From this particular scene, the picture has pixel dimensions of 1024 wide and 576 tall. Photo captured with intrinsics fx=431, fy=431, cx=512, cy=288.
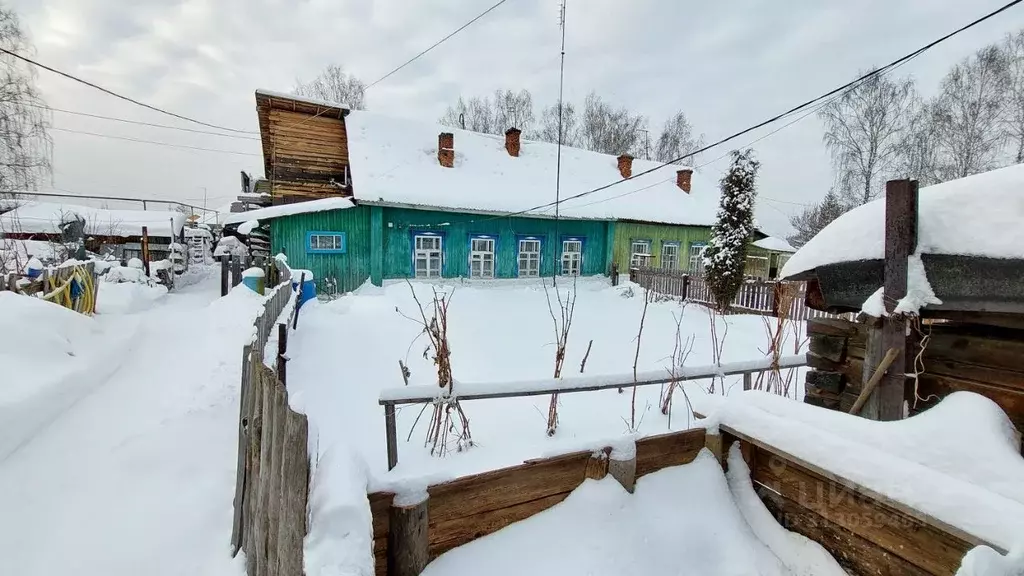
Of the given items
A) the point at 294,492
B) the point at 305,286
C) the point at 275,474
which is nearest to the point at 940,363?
the point at 294,492

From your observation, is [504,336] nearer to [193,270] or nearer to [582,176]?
[582,176]

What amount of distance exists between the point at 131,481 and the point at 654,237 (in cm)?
1891

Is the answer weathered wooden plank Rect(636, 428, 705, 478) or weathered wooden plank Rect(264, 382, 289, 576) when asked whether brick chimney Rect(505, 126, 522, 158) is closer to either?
weathered wooden plank Rect(636, 428, 705, 478)

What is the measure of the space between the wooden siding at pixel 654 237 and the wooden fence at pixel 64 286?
1611cm

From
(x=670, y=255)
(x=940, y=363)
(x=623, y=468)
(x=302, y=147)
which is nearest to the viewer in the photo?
(x=623, y=468)

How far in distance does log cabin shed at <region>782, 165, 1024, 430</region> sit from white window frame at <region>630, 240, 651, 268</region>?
53.4 ft

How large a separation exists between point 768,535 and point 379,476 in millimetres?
2221

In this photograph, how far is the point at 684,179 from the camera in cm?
2255

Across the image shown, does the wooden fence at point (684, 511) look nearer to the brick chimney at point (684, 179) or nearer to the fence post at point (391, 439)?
the fence post at point (391, 439)

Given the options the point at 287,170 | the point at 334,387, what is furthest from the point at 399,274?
the point at 334,387

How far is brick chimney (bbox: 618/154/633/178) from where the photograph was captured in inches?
847

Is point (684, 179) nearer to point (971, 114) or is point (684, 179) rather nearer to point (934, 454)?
point (971, 114)

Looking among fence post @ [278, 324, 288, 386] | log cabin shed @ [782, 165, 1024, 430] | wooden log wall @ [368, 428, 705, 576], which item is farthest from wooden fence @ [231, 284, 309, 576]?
log cabin shed @ [782, 165, 1024, 430]

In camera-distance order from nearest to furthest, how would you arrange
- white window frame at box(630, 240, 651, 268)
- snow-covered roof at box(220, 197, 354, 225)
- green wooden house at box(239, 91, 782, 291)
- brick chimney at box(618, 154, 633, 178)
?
snow-covered roof at box(220, 197, 354, 225)
green wooden house at box(239, 91, 782, 291)
white window frame at box(630, 240, 651, 268)
brick chimney at box(618, 154, 633, 178)
